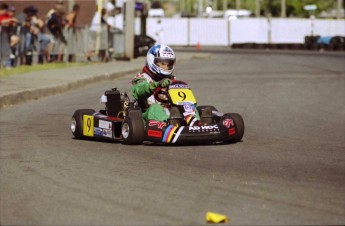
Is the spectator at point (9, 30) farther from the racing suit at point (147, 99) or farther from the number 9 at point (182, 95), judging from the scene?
the number 9 at point (182, 95)

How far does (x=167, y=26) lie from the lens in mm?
62344

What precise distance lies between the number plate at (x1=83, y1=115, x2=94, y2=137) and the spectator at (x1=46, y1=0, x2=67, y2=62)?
14956mm

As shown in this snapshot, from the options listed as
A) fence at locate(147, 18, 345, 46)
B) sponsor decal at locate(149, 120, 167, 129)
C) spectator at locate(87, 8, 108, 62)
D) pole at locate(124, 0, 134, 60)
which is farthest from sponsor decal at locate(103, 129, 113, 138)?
fence at locate(147, 18, 345, 46)

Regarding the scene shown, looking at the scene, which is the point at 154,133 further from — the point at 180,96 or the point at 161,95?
the point at 161,95

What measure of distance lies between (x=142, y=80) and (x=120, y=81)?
10.8 meters

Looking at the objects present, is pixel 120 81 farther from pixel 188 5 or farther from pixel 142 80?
pixel 188 5

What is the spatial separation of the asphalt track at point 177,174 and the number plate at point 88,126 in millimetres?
225

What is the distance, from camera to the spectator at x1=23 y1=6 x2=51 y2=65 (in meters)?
25.4

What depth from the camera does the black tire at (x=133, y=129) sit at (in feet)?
35.0

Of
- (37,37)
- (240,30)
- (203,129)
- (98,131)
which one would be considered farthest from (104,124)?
(240,30)

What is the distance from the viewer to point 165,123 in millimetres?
10773

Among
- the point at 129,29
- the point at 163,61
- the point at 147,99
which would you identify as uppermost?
the point at 163,61

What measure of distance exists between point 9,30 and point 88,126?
1296 cm

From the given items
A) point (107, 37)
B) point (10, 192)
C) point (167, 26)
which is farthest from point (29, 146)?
point (167, 26)
